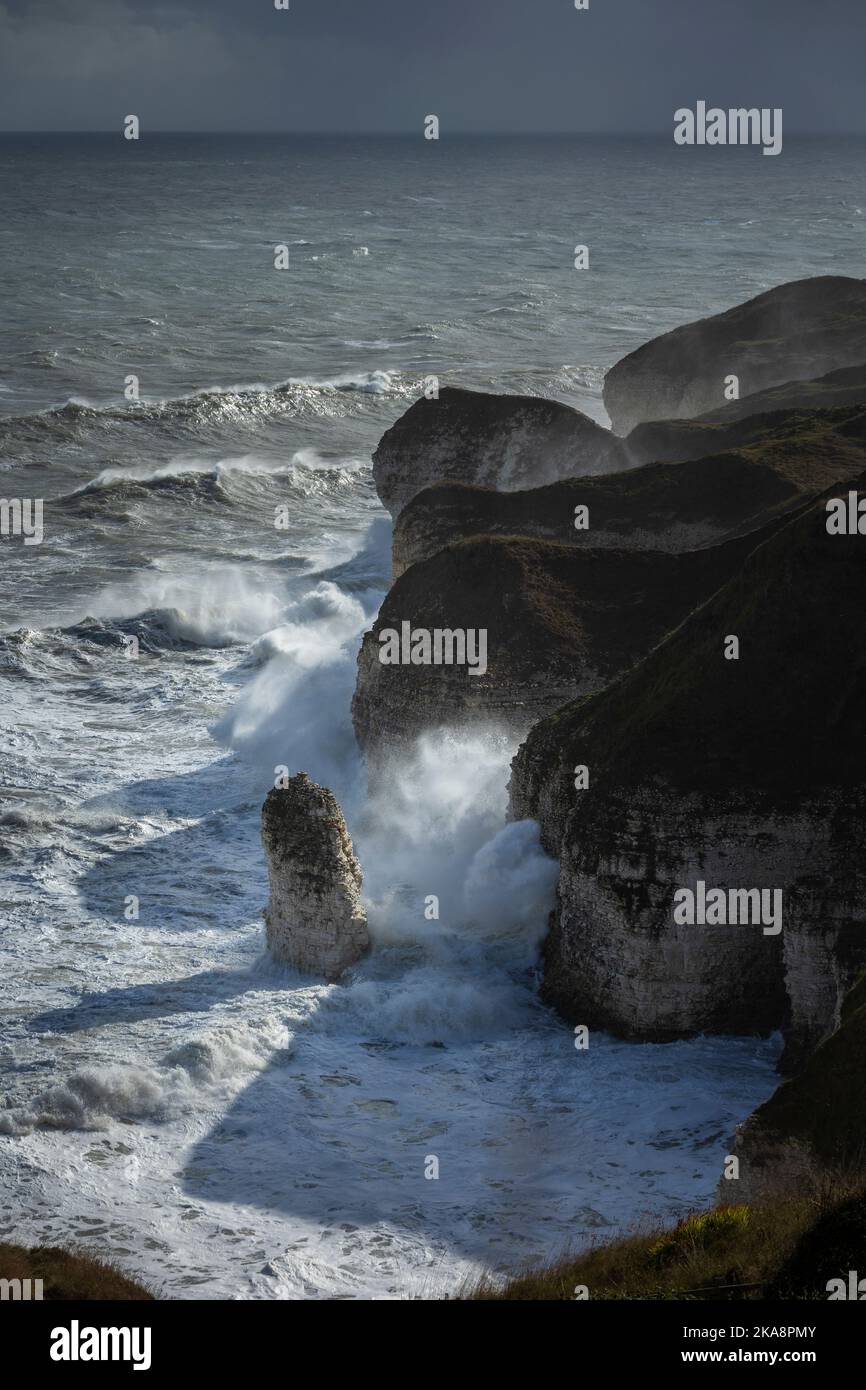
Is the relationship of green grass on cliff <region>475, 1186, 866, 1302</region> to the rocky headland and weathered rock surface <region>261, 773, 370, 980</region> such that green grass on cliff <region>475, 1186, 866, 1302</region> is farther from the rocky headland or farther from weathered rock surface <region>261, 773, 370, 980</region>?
weathered rock surface <region>261, 773, 370, 980</region>

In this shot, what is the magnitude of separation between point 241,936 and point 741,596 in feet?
34.8

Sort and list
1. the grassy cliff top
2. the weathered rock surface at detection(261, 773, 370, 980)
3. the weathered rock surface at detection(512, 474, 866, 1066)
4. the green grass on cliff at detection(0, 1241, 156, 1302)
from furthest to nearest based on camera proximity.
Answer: the weathered rock surface at detection(261, 773, 370, 980) < the grassy cliff top < the weathered rock surface at detection(512, 474, 866, 1066) < the green grass on cliff at detection(0, 1241, 156, 1302)

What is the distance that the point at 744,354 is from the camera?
A: 64.3 metres

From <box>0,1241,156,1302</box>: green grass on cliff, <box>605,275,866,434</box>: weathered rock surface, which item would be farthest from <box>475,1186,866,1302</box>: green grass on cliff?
<box>605,275,866,434</box>: weathered rock surface

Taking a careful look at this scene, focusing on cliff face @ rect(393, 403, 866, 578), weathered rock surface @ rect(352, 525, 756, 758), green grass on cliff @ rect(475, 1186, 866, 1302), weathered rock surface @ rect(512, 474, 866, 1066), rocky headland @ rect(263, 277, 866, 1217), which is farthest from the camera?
cliff face @ rect(393, 403, 866, 578)

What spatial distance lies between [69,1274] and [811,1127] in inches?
345

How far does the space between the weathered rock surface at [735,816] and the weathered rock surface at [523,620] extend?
624 centimetres

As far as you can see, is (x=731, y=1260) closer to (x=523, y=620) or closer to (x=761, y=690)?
(x=761, y=690)

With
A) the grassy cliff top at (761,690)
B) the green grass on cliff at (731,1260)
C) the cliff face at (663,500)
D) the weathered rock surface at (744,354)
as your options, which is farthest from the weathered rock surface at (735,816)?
the weathered rock surface at (744,354)

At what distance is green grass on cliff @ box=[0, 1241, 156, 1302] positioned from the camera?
61.0 feet

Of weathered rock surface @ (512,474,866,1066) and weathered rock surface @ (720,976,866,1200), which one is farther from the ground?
weathered rock surface @ (512,474,866,1066)

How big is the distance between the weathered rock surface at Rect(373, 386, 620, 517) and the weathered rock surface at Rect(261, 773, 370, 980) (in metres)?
24.3

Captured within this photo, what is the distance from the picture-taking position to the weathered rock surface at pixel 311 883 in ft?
91.6
